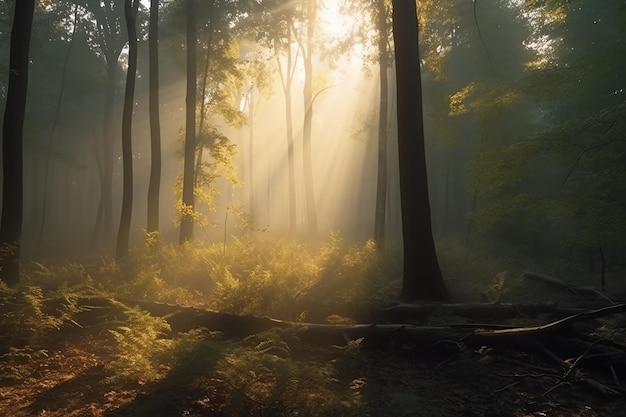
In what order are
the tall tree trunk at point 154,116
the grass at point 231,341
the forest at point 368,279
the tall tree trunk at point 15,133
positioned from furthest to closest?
the tall tree trunk at point 154,116 < the tall tree trunk at point 15,133 < the forest at point 368,279 < the grass at point 231,341

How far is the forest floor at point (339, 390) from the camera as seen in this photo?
436 centimetres

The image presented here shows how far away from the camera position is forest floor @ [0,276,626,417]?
436 cm

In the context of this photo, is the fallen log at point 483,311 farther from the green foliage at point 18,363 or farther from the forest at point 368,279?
the green foliage at point 18,363

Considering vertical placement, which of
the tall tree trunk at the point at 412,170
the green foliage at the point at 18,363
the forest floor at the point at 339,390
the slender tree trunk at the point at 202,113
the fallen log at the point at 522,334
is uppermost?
the slender tree trunk at the point at 202,113

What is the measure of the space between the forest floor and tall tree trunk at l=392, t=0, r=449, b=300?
9.48 ft

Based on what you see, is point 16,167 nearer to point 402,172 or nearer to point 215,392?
point 215,392

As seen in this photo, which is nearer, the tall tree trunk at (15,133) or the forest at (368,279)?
the forest at (368,279)

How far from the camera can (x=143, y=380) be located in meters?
5.01

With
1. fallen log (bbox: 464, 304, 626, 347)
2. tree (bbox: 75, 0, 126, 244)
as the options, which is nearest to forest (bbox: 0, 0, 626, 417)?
fallen log (bbox: 464, 304, 626, 347)

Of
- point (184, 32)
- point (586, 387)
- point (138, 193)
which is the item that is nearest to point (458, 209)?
point (184, 32)

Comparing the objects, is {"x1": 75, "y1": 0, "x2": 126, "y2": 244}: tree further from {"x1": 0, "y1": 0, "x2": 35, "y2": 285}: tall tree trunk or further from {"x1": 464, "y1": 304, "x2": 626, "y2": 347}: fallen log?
{"x1": 464, "y1": 304, "x2": 626, "y2": 347}: fallen log

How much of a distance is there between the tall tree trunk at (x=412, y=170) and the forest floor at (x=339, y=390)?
2.89 meters

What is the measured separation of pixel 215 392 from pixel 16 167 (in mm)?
8065

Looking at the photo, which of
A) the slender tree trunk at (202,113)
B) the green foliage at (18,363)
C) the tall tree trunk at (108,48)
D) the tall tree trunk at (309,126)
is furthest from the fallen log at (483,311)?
the tall tree trunk at (108,48)
